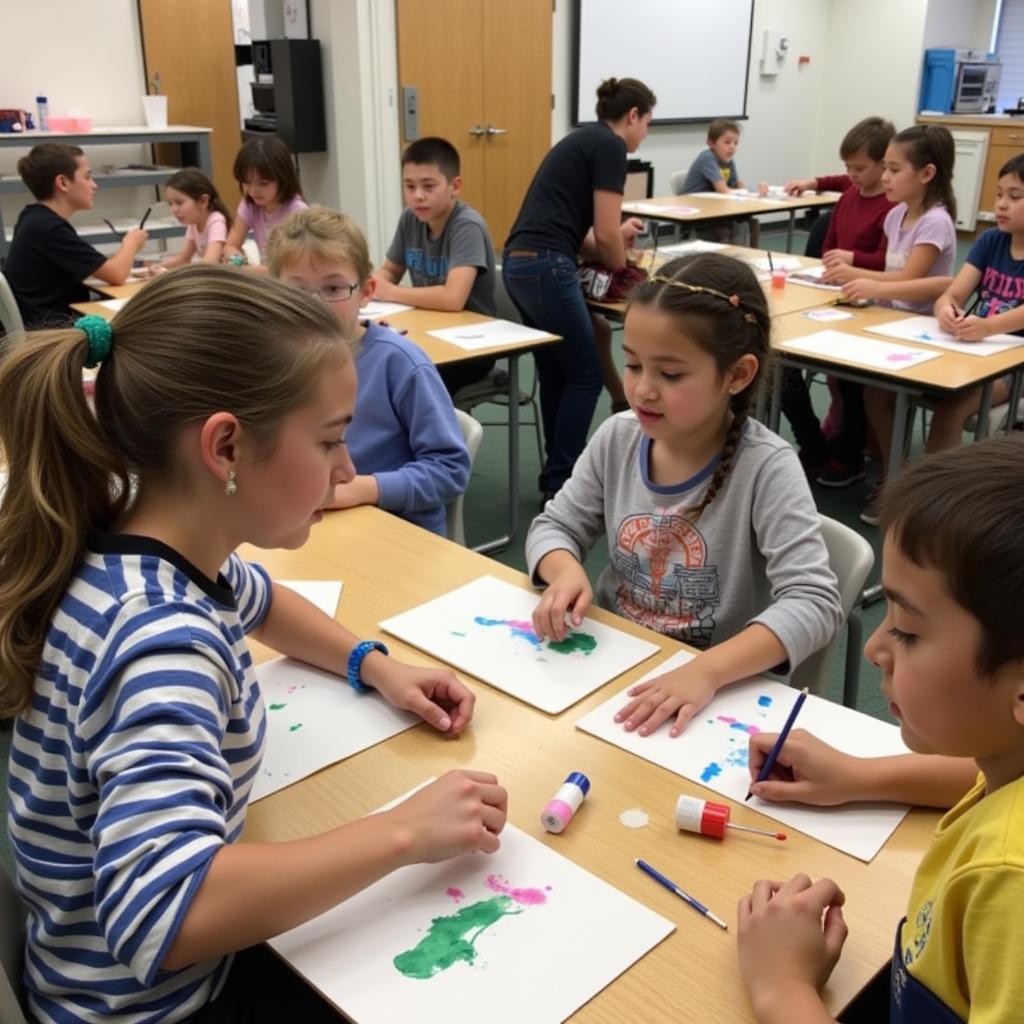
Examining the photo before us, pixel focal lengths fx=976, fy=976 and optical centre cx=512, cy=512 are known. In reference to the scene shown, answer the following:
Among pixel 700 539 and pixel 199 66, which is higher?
pixel 199 66

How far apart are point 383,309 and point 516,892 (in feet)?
9.45

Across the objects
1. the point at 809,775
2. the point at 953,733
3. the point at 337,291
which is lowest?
the point at 809,775

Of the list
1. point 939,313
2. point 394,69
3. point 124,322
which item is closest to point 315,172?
point 394,69

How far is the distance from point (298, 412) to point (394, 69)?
564 centimetres

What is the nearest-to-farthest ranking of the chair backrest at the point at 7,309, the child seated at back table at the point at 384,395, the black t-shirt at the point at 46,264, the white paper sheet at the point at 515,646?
the white paper sheet at the point at 515,646 → the child seated at back table at the point at 384,395 → the chair backrest at the point at 7,309 → the black t-shirt at the point at 46,264

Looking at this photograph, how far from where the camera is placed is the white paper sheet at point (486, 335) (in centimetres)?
312

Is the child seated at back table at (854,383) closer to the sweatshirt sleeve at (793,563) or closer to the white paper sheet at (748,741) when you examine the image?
the sweatshirt sleeve at (793,563)

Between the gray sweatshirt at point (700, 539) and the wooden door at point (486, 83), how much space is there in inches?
199

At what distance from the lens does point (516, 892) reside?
0.92 metres

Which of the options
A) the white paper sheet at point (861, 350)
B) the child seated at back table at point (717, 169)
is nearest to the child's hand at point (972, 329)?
the white paper sheet at point (861, 350)

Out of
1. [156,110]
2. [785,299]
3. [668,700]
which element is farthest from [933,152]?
[156,110]

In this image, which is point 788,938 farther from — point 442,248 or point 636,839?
point 442,248

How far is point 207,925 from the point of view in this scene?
78 centimetres

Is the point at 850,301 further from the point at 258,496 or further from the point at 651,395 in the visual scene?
the point at 258,496
